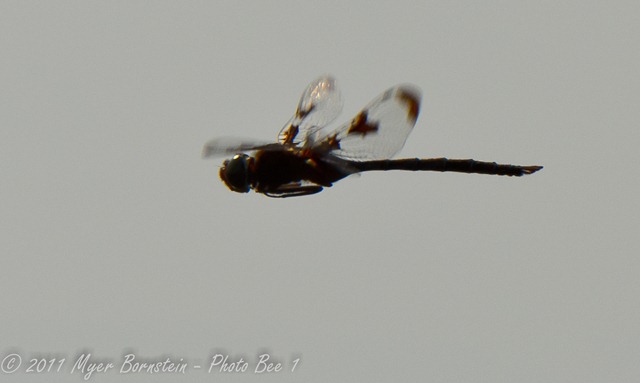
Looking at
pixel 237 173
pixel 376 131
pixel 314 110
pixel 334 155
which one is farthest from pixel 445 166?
pixel 237 173

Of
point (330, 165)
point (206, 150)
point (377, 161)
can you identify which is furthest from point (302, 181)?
point (206, 150)


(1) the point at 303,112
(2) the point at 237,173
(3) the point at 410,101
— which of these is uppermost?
(3) the point at 410,101

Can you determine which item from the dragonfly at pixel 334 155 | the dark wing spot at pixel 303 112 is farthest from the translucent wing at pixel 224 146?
the dark wing spot at pixel 303 112

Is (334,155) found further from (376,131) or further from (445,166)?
(445,166)

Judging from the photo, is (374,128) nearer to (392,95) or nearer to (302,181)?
(392,95)

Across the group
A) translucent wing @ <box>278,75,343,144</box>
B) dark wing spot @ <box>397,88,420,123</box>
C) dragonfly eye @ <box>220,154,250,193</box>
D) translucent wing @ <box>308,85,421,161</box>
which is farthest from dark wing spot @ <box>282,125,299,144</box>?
dark wing spot @ <box>397,88,420,123</box>
